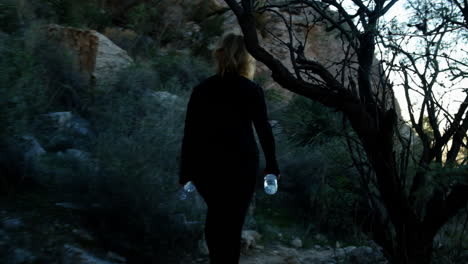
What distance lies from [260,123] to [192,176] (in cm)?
53

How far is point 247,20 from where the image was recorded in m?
3.71

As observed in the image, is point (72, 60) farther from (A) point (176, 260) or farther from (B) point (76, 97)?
(A) point (176, 260)

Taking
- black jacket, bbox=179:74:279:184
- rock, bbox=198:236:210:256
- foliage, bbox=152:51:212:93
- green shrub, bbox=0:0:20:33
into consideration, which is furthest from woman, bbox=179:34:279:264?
foliage, bbox=152:51:212:93

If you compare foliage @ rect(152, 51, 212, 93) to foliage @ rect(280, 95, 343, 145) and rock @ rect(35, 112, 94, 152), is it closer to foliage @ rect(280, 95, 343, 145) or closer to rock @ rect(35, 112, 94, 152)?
rock @ rect(35, 112, 94, 152)

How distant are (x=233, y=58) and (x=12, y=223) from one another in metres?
2.19

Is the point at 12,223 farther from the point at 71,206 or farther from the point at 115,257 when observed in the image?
the point at 115,257

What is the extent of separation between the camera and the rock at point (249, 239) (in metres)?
5.23

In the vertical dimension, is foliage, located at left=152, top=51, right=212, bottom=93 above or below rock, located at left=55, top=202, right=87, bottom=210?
above

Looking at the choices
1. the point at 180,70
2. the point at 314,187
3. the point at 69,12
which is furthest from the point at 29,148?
the point at 69,12

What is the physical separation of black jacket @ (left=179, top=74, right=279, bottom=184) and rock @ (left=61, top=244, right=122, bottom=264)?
3.52 ft

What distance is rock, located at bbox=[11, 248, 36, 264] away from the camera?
10.4ft

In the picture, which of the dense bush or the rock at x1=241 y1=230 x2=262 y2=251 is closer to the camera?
the rock at x1=241 y1=230 x2=262 y2=251

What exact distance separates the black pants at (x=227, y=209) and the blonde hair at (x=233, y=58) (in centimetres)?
65

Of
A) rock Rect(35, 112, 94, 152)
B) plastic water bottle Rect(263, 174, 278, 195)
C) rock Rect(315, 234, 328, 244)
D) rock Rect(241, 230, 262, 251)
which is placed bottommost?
rock Rect(315, 234, 328, 244)
